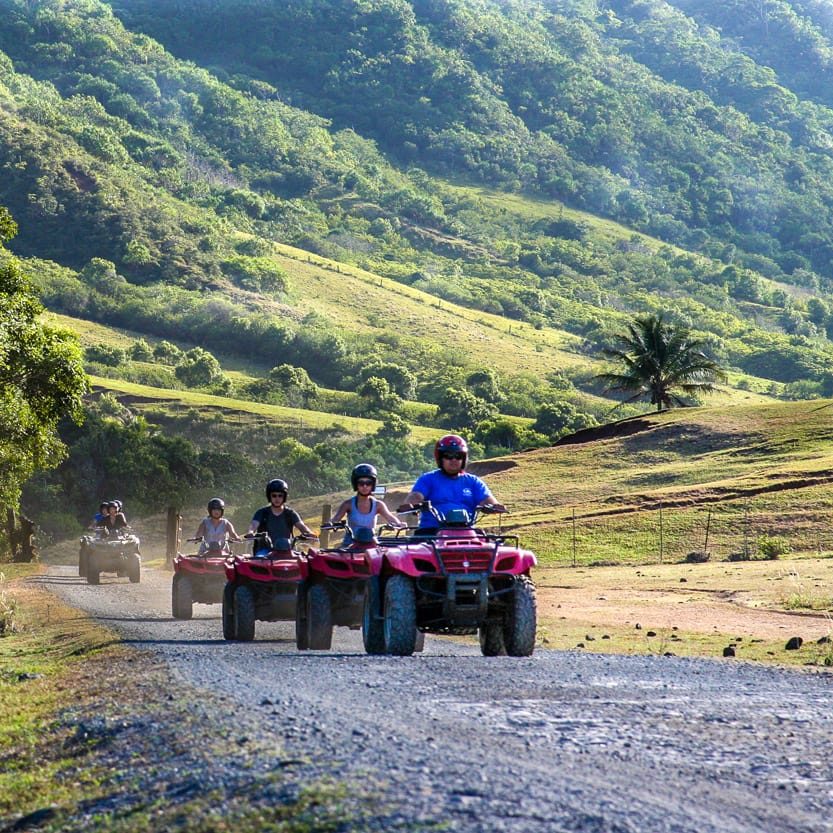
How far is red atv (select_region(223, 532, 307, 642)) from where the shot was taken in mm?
18625

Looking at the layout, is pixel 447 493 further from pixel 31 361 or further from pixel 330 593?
pixel 31 361

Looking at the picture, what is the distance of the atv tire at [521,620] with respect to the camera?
1448cm

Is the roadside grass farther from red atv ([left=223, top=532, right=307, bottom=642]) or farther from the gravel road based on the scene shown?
red atv ([left=223, top=532, right=307, bottom=642])

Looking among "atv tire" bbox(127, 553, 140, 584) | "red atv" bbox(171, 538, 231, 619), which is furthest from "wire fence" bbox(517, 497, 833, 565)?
"red atv" bbox(171, 538, 231, 619)

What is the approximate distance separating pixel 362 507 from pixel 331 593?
3.44 ft

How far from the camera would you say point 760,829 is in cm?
705

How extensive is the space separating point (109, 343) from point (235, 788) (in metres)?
187

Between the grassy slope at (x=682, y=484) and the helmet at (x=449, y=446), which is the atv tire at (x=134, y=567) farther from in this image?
the helmet at (x=449, y=446)

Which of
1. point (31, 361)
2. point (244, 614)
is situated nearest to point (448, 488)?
point (244, 614)

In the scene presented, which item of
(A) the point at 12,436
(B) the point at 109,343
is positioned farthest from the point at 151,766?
(B) the point at 109,343

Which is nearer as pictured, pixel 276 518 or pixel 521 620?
pixel 521 620

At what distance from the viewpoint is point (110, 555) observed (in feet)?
125

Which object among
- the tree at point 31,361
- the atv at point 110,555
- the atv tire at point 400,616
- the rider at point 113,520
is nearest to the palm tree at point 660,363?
the rider at point 113,520

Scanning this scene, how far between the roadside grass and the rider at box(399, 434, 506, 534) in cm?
300
